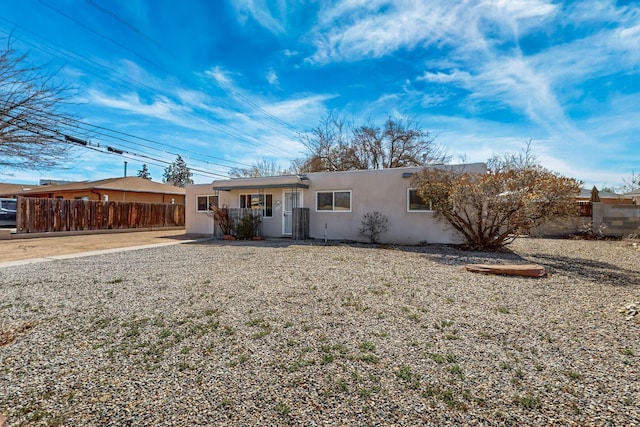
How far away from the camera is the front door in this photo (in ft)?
43.0

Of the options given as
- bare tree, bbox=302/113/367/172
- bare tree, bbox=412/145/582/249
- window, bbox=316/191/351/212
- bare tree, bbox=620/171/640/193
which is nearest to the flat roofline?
window, bbox=316/191/351/212

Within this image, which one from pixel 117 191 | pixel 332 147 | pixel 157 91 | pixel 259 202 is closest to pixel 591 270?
pixel 259 202

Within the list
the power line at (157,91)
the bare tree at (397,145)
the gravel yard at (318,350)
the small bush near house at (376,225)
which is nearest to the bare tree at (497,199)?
the small bush near house at (376,225)

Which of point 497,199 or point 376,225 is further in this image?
point 376,225

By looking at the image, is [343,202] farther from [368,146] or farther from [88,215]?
[88,215]

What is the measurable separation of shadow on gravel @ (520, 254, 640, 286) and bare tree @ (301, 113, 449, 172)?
13.6 meters

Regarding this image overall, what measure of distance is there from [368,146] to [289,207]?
10431 millimetres

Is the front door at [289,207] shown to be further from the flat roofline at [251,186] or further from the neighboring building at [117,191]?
the neighboring building at [117,191]

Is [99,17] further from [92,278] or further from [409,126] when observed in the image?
[409,126]

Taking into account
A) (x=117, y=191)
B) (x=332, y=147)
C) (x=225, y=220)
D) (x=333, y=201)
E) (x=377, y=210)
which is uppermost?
(x=332, y=147)

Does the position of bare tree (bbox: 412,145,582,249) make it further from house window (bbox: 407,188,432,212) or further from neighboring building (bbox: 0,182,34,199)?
neighboring building (bbox: 0,182,34,199)

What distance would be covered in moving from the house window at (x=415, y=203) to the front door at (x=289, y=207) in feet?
14.9

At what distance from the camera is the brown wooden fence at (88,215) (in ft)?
46.5

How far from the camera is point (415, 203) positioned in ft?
36.7
